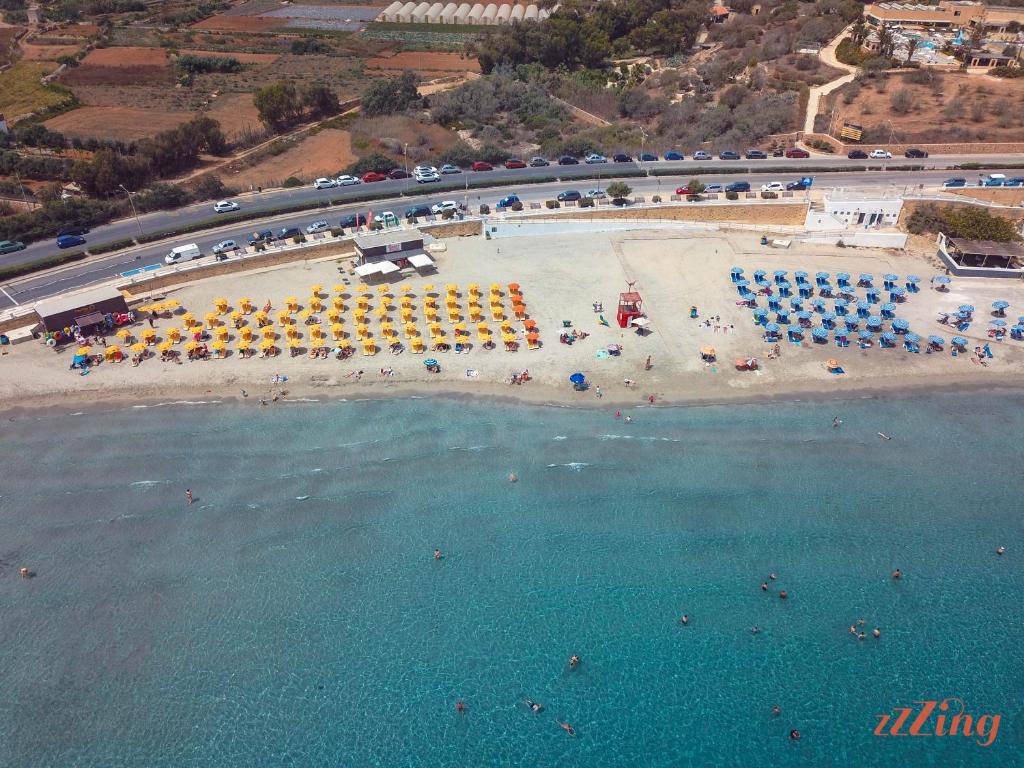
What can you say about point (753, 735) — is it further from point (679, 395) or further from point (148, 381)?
point (148, 381)

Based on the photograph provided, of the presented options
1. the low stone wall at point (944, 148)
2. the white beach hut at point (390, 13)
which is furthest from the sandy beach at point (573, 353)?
the white beach hut at point (390, 13)

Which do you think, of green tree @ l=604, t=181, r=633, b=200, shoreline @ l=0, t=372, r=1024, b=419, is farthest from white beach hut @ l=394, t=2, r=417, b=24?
shoreline @ l=0, t=372, r=1024, b=419

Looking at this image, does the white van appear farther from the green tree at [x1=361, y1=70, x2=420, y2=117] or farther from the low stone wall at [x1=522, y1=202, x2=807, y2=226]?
the green tree at [x1=361, y1=70, x2=420, y2=117]

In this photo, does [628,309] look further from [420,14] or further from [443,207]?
[420,14]

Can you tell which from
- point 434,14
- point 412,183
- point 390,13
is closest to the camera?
point 412,183

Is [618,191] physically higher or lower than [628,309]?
higher

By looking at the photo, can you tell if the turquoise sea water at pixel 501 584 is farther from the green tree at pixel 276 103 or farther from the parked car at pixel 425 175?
the green tree at pixel 276 103

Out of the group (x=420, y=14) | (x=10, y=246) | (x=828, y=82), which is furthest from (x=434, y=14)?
(x=10, y=246)

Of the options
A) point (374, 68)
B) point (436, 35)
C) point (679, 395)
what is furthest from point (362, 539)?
point (436, 35)

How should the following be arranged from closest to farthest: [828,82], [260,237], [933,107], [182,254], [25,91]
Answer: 1. [182,254]
2. [260,237]
3. [933,107]
4. [828,82]
5. [25,91]
